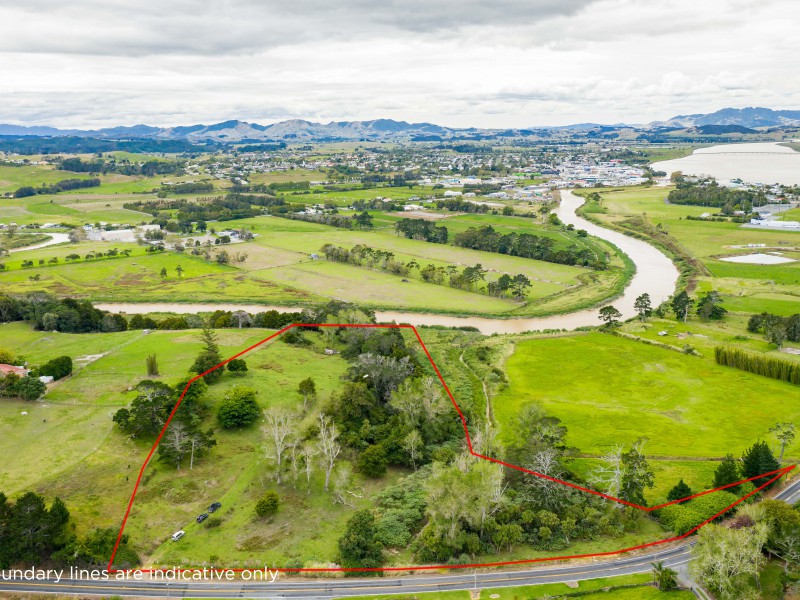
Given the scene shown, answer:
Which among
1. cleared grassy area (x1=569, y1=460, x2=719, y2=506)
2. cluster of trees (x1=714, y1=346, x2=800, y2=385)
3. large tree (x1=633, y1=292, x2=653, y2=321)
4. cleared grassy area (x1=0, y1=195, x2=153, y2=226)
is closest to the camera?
cleared grassy area (x1=569, y1=460, x2=719, y2=506)

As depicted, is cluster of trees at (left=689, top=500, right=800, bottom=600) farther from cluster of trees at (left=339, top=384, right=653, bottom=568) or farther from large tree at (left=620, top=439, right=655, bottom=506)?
cluster of trees at (left=339, top=384, right=653, bottom=568)

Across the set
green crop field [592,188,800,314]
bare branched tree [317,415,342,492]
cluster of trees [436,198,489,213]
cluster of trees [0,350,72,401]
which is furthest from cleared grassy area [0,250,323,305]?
cluster of trees [436,198,489,213]

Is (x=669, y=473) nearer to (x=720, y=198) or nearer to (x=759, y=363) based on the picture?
(x=759, y=363)

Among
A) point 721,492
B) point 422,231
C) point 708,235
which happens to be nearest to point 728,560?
point 721,492

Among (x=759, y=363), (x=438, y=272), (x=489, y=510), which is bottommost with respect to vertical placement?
(x=489, y=510)

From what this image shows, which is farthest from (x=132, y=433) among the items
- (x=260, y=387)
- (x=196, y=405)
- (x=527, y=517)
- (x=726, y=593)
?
(x=726, y=593)

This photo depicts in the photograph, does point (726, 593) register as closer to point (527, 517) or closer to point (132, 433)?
point (527, 517)
